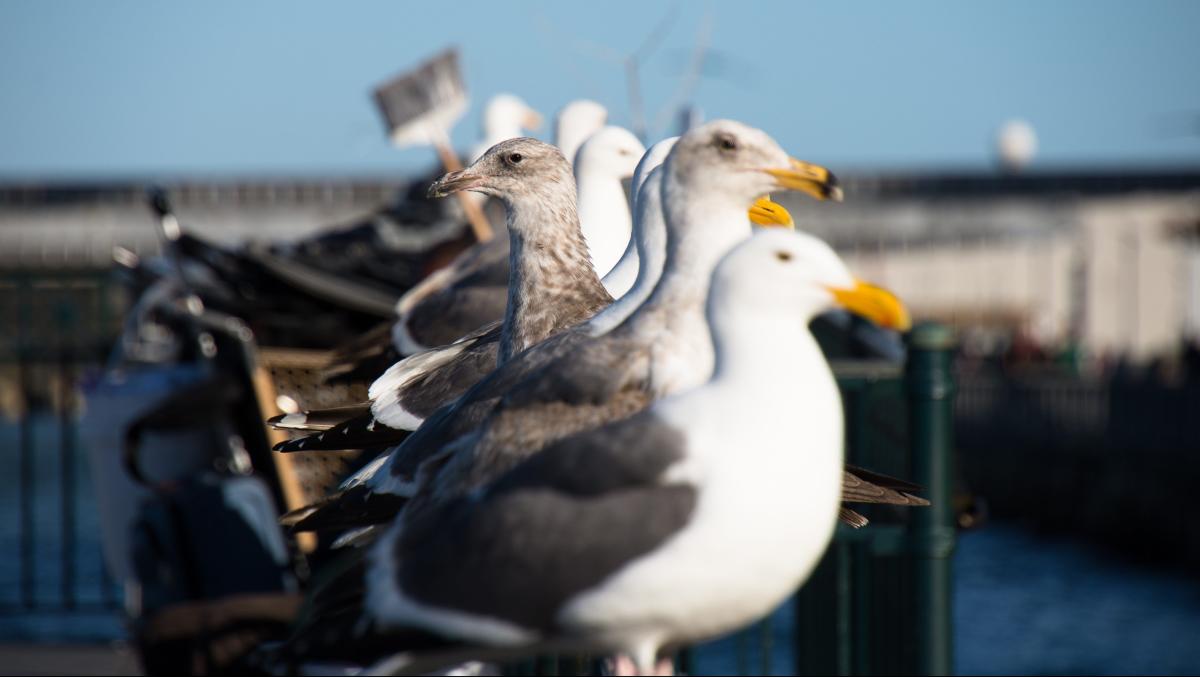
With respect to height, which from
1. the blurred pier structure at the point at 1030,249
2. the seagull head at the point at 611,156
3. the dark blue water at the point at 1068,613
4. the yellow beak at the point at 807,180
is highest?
the blurred pier structure at the point at 1030,249

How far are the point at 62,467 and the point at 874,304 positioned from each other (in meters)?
8.30

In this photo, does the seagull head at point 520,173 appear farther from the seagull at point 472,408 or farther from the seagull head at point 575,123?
the seagull head at point 575,123

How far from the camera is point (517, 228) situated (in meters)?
3.44

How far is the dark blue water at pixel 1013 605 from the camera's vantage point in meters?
10.8

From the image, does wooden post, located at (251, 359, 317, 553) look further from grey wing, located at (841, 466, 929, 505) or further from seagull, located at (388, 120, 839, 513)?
seagull, located at (388, 120, 839, 513)

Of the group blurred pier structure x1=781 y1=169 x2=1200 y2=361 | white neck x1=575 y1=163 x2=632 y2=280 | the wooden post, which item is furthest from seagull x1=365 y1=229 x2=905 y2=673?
blurred pier structure x1=781 y1=169 x2=1200 y2=361

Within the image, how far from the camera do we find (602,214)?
4.24 meters

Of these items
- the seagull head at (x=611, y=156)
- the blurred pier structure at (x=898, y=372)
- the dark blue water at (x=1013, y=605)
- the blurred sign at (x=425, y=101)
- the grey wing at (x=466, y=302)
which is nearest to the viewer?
the seagull head at (x=611, y=156)

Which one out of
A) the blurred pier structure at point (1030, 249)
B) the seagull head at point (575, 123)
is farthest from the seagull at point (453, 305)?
the blurred pier structure at point (1030, 249)

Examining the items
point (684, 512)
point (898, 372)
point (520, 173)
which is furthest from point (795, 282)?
point (898, 372)

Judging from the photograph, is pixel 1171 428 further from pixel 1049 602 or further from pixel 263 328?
pixel 263 328

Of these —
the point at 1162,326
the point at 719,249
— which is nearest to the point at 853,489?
the point at 719,249

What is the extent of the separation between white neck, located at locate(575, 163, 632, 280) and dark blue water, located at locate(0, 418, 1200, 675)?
189 inches

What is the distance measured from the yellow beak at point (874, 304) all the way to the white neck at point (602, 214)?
1877 mm
